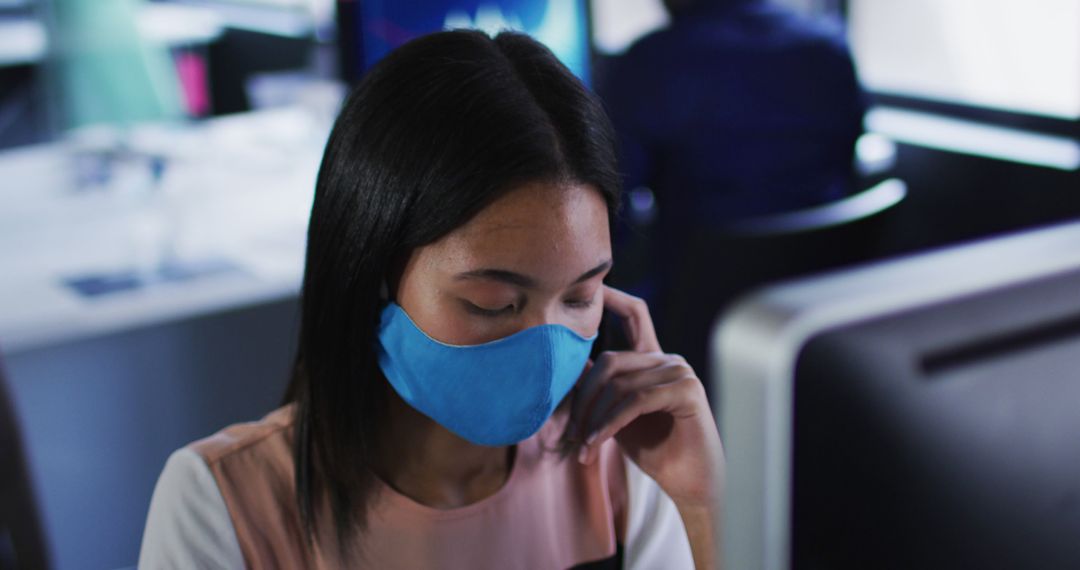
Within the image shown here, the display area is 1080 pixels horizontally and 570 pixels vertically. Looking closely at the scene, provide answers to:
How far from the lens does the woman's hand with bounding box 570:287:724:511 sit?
0.89 metres

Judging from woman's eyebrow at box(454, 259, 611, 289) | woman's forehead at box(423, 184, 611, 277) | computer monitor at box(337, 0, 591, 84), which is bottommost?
woman's eyebrow at box(454, 259, 611, 289)

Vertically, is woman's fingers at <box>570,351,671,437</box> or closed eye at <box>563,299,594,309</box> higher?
closed eye at <box>563,299,594,309</box>

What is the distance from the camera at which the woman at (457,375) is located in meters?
0.83

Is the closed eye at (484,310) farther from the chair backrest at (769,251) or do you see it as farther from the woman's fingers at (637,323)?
the chair backrest at (769,251)

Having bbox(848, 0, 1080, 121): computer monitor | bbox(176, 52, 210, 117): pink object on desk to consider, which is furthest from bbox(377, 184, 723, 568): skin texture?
bbox(176, 52, 210, 117): pink object on desk

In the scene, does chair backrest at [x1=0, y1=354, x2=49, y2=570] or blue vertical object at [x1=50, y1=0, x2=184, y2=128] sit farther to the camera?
blue vertical object at [x1=50, y1=0, x2=184, y2=128]

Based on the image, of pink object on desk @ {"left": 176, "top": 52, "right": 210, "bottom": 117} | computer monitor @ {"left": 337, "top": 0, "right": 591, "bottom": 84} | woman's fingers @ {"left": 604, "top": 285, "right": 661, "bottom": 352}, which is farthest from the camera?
pink object on desk @ {"left": 176, "top": 52, "right": 210, "bottom": 117}

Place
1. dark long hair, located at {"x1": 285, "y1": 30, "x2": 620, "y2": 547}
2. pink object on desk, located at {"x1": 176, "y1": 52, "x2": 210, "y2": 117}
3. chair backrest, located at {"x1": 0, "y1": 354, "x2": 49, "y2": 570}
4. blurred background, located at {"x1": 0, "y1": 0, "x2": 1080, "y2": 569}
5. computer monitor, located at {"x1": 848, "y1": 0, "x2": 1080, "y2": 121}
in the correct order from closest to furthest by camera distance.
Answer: dark long hair, located at {"x1": 285, "y1": 30, "x2": 620, "y2": 547}
chair backrest, located at {"x1": 0, "y1": 354, "x2": 49, "y2": 570}
blurred background, located at {"x1": 0, "y1": 0, "x2": 1080, "y2": 569}
computer monitor, located at {"x1": 848, "y1": 0, "x2": 1080, "y2": 121}
pink object on desk, located at {"x1": 176, "y1": 52, "x2": 210, "y2": 117}

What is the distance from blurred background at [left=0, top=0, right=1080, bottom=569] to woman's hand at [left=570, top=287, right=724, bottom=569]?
0.73m

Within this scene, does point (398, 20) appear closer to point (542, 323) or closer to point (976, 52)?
point (542, 323)

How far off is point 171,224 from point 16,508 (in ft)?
2.99

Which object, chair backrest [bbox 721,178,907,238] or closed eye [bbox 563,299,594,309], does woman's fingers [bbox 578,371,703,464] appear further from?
chair backrest [bbox 721,178,907,238]

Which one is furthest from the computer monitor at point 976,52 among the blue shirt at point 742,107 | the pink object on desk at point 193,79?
the pink object on desk at point 193,79

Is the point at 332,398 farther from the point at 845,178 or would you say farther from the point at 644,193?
the point at 644,193
